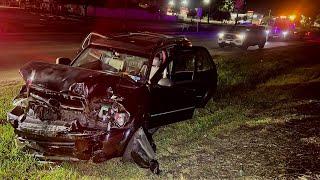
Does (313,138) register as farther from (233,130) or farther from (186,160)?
(186,160)

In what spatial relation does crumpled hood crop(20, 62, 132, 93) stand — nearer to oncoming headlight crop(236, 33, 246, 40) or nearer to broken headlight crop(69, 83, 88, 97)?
broken headlight crop(69, 83, 88, 97)

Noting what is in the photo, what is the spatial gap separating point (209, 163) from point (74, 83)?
8.10 ft

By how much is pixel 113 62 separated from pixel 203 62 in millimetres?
2301

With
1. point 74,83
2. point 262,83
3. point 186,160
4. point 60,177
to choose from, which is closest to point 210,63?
point 186,160

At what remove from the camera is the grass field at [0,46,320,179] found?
219 inches

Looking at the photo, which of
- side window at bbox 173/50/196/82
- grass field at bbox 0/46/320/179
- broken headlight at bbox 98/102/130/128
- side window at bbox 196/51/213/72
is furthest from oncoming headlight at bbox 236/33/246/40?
broken headlight at bbox 98/102/130/128

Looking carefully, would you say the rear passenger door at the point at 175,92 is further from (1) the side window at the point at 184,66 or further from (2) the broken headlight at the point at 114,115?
(2) the broken headlight at the point at 114,115

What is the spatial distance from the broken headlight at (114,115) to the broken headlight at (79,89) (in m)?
0.32

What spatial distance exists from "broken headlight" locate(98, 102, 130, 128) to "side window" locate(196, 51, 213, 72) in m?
3.08

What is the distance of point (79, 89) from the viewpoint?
5.43 meters

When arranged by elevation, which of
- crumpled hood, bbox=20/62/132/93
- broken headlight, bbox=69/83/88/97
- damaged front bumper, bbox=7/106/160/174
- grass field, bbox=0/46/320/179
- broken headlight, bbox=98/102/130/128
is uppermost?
crumpled hood, bbox=20/62/132/93

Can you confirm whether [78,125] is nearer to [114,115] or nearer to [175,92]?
[114,115]

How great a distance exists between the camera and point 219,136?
25.3 feet

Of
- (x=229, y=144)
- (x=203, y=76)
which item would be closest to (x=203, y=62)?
(x=203, y=76)
